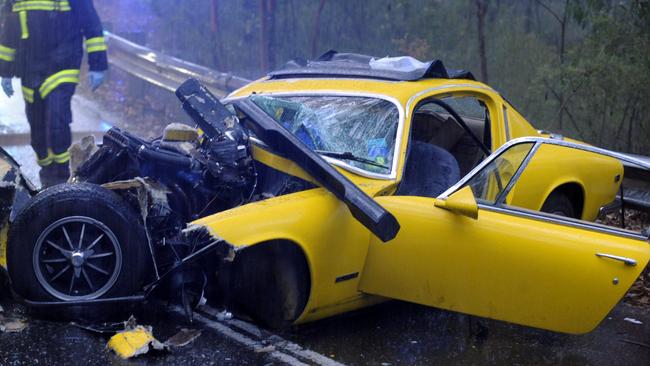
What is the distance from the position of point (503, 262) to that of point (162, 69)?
363 inches

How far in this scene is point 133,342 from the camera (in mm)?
4207

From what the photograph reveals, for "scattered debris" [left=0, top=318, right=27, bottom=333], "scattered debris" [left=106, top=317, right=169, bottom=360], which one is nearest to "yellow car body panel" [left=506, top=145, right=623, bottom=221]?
"scattered debris" [left=106, top=317, right=169, bottom=360]

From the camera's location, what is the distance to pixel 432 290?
4.47m

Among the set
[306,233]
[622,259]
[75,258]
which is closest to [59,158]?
[75,258]

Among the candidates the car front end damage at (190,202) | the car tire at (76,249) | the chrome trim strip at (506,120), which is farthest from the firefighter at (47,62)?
the chrome trim strip at (506,120)

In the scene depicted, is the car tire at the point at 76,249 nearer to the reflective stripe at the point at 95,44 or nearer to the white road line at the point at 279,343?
the white road line at the point at 279,343

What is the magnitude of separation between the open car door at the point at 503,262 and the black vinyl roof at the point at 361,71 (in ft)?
4.55

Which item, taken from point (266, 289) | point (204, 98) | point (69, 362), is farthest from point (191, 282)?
point (204, 98)

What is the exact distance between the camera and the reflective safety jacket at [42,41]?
7.58 meters

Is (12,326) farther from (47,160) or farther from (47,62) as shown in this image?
(47,62)

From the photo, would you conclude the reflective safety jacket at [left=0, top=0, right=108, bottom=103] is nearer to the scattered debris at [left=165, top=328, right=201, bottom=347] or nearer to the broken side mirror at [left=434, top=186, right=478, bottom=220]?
the scattered debris at [left=165, top=328, right=201, bottom=347]

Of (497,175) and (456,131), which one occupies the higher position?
(497,175)

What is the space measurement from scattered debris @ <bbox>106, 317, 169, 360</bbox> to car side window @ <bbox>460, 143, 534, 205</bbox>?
77.2 inches

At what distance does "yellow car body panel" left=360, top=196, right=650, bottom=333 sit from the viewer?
4246mm
